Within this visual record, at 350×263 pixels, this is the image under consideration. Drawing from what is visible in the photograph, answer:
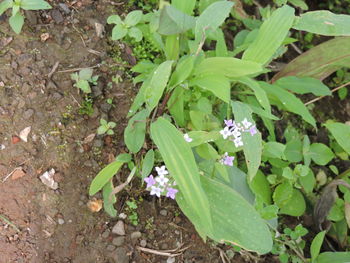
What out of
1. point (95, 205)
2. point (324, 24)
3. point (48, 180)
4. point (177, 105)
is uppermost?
point (324, 24)

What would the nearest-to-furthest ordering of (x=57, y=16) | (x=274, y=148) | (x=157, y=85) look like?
(x=157, y=85)
(x=274, y=148)
(x=57, y=16)

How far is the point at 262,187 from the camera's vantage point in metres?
1.93

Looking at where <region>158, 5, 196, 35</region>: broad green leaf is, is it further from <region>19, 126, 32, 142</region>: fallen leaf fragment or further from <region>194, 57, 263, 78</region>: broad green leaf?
<region>19, 126, 32, 142</region>: fallen leaf fragment

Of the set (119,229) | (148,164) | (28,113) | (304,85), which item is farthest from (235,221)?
(28,113)

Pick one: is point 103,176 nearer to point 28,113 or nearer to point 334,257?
point 28,113

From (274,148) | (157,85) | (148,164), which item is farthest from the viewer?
(274,148)

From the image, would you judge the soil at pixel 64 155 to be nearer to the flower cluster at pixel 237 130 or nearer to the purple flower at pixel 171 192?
the purple flower at pixel 171 192

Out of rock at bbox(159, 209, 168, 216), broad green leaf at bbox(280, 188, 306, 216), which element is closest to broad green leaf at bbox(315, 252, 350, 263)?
broad green leaf at bbox(280, 188, 306, 216)

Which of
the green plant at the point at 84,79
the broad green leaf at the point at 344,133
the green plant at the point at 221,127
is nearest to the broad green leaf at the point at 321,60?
the green plant at the point at 221,127

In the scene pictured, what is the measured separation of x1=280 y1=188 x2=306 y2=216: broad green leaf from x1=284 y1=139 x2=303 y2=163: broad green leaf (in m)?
0.17

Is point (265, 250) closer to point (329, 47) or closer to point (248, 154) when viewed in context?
point (248, 154)

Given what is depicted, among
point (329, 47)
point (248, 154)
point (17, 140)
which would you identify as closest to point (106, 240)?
point (17, 140)

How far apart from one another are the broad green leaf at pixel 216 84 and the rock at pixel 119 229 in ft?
2.15

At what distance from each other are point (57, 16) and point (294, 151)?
128 cm
